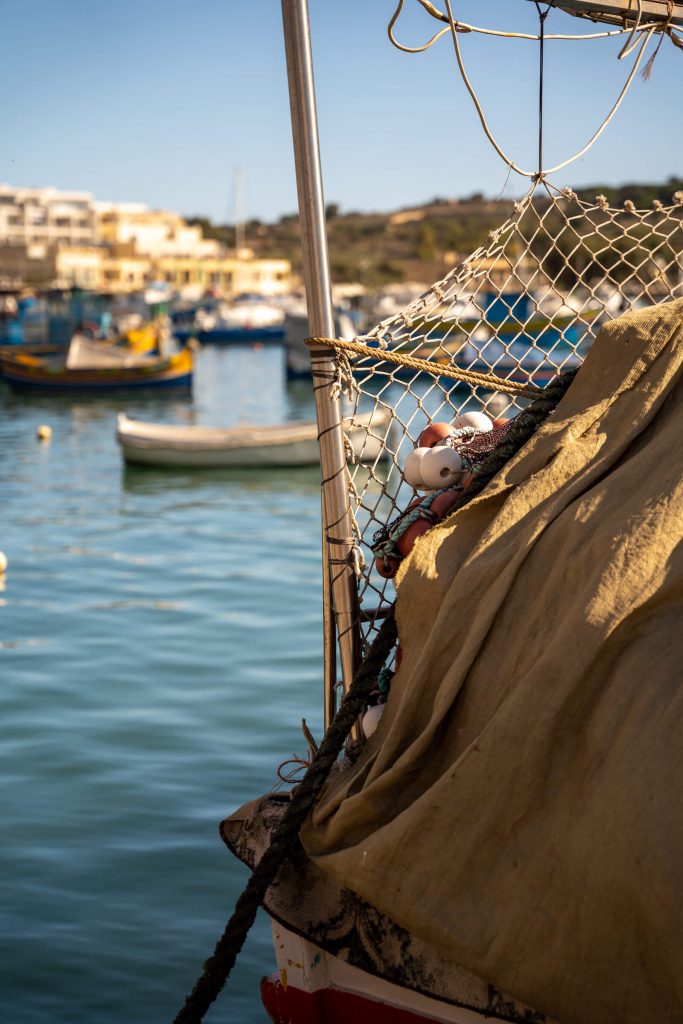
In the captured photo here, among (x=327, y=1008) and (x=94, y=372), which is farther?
(x=94, y=372)

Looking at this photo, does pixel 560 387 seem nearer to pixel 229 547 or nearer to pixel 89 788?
pixel 89 788

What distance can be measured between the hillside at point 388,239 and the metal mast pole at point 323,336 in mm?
68353

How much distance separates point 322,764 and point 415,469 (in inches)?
27.5

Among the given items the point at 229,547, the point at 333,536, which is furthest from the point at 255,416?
the point at 333,536

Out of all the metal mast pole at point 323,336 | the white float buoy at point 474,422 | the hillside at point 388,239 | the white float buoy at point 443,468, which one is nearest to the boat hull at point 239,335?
the hillside at point 388,239

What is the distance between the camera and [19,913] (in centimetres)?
415

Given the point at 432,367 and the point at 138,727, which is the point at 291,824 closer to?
the point at 432,367

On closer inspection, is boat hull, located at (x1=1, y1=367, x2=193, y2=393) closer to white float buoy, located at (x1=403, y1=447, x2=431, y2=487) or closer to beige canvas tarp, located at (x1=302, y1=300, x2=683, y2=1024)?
white float buoy, located at (x1=403, y1=447, x2=431, y2=487)

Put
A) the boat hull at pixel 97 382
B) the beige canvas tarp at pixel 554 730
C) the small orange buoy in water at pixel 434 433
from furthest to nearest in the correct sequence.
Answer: the boat hull at pixel 97 382 → the small orange buoy in water at pixel 434 433 → the beige canvas tarp at pixel 554 730

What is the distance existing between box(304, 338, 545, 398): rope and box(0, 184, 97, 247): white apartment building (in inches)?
4083

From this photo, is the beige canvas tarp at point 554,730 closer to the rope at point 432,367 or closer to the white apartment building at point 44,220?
the rope at point 432,367

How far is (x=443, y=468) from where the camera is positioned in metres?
2.78

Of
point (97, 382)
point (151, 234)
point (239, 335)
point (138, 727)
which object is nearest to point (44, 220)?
point (151, 234)

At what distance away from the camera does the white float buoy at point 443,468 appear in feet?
9.11
